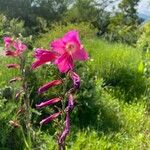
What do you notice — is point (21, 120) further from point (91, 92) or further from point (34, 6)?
point (34, 6)

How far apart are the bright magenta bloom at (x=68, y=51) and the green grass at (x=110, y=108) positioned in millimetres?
1177

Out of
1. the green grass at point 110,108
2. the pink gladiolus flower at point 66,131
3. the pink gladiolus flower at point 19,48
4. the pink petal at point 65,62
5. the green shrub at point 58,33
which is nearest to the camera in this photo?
the pink petal at point 65,62

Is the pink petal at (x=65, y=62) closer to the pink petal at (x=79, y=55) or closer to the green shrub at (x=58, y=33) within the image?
the pink petal at (x=79, y=55)


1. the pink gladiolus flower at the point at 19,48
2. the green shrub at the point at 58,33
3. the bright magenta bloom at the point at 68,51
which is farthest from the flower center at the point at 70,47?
the green shrub at the point at 58,33

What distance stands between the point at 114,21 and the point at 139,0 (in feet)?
26.6

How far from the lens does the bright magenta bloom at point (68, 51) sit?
2.11 m

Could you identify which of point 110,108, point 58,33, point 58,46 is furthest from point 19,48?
point 58,33

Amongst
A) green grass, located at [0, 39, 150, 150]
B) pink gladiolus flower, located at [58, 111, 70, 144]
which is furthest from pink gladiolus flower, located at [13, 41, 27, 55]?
pink gladiolus flower, located at [58, 111, 70, 144]

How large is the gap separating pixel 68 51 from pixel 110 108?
408cm

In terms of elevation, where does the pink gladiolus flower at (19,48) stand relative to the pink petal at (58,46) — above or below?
below

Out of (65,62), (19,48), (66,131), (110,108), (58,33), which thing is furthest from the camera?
(58,33)

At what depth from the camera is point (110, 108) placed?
6145mm

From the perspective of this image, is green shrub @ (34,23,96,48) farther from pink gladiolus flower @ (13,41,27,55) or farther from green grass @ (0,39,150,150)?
pink gladiolus flower @ (13,41,27,55)

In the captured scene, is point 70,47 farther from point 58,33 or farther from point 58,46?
point 58,33
